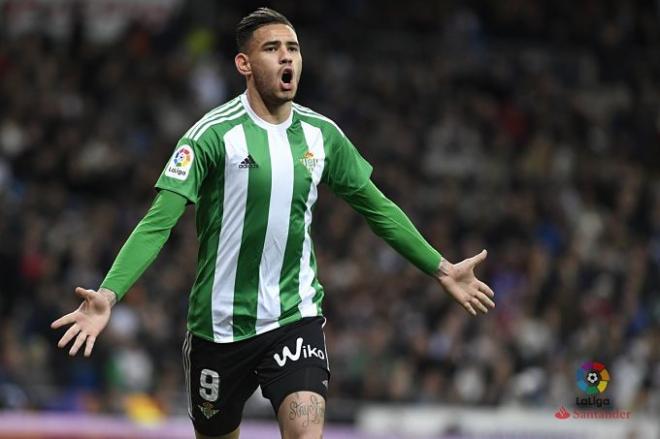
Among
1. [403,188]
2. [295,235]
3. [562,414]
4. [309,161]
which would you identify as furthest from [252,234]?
[403,188]

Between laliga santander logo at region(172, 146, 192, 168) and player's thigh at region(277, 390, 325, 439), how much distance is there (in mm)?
1188

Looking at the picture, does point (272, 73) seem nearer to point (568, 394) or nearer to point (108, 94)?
point (568, 394)

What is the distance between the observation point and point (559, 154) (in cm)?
1748

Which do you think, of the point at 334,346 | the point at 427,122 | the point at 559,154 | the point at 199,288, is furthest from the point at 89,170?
the point at 199,288

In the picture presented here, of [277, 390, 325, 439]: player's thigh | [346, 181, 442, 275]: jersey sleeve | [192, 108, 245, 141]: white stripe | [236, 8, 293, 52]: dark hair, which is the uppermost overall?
[236, 8, 293, 52]: dark hair

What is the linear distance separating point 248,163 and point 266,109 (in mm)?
328

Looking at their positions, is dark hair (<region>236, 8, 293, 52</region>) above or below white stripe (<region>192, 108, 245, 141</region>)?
above

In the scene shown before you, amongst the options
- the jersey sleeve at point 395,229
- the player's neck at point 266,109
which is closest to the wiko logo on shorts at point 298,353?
the jersey sleeve at point 395,229

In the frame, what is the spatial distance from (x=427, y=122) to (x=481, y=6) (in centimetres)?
299

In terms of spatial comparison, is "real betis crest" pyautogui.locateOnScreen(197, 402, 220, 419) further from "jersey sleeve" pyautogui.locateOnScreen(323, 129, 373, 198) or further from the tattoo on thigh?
"jersey sleeve" pyautogui.locateOnScreen(323, 129, 373, 198)

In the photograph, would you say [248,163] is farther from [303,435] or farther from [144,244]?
[303,435]

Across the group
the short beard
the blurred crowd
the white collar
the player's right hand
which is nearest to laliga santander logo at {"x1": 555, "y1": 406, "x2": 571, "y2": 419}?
the blurred crowd

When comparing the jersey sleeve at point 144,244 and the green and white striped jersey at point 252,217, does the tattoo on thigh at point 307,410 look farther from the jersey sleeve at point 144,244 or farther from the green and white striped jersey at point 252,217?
the jersey sleeve at point 144,244

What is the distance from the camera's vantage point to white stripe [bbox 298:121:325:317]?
21.3ft
